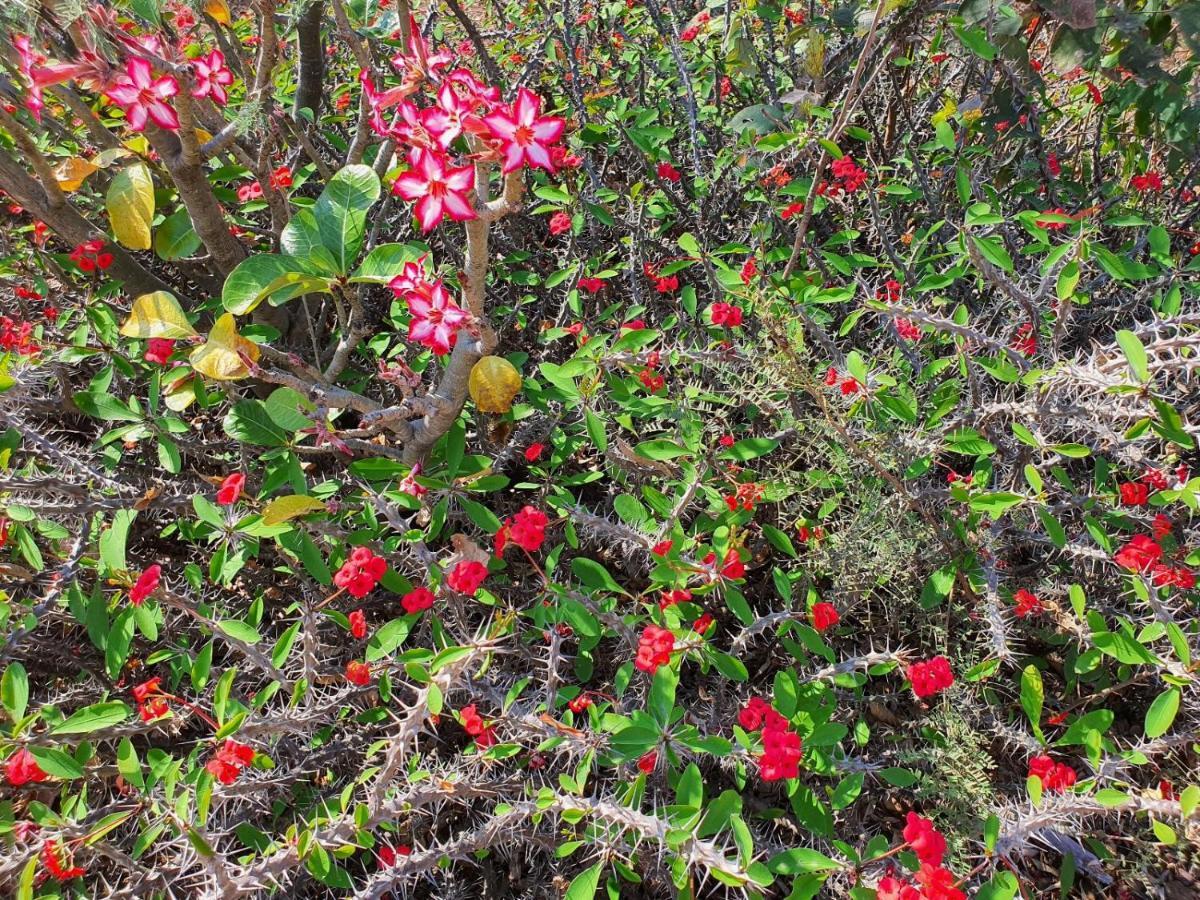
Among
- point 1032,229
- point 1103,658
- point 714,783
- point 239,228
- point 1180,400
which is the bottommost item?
point 714,783

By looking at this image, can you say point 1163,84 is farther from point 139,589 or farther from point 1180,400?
point 139,589

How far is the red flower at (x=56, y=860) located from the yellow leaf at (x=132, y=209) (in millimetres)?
1187

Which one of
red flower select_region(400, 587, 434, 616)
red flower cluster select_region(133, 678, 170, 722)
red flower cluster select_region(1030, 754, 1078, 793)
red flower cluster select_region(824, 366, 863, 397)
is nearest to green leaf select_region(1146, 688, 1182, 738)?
Result: red flower cluster select_region(1030, 754, 1078, 793)

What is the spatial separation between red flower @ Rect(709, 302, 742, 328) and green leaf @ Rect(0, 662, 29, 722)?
5.32 ft

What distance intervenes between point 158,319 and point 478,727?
1022 mm

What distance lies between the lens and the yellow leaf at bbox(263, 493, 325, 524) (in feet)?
5.21

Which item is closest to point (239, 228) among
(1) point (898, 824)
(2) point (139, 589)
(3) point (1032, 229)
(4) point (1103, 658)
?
(2) point (139, 589)

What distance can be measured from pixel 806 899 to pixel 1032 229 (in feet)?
5.23

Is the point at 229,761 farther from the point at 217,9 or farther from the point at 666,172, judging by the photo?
the point at 666,172

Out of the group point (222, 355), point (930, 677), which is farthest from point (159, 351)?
point (930, 677)

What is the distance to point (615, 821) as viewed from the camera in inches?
53.4

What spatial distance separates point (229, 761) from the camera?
4.70 ft

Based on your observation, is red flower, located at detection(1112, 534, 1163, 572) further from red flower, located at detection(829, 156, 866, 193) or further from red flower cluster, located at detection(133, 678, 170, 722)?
red flower cluster, located at detection(133, 678, 170, 722)

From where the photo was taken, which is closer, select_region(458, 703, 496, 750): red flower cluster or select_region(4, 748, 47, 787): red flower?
select_region(4, 748, 47, 787): red flower
